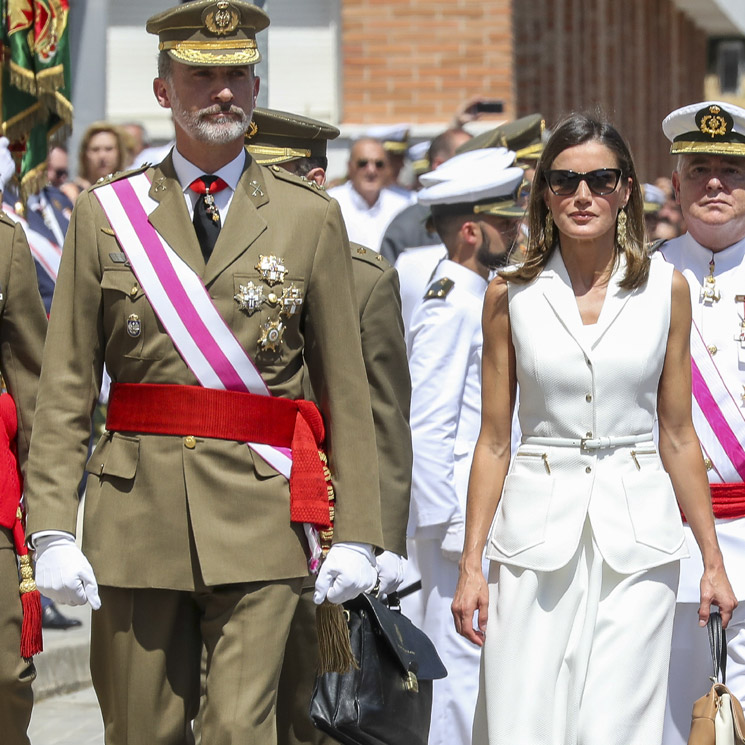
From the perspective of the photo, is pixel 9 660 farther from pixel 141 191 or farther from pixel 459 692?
pixel 459 692

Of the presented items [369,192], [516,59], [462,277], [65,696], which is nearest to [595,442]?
[462,277]

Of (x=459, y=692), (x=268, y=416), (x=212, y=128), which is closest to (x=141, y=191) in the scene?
(x=212, y=128)

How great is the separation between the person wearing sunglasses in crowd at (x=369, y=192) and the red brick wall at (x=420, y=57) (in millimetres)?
2548

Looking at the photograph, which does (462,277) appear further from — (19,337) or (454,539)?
(19,337)

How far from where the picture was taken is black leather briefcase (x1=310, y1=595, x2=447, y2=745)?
493cm

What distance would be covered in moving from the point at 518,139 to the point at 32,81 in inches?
90.6

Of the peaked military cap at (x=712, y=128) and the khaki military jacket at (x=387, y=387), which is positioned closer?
the khaki military jacket at (x=387, y=387)

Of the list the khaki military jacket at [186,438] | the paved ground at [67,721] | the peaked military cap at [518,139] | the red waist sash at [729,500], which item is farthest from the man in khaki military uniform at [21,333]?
the peaked military cap at [518,139]

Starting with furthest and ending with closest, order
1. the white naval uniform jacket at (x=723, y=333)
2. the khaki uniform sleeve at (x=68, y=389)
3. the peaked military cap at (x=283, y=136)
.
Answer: the peaked military cap at (x=283, y=136), the white naval uniform jacket at (x=723, y=333), the khaki uniform sleeve at (x=68, y=389)

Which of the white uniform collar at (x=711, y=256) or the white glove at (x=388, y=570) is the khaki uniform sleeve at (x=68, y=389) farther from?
the white uniform collar at (x=711, y=256)

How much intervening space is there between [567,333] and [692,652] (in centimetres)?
140

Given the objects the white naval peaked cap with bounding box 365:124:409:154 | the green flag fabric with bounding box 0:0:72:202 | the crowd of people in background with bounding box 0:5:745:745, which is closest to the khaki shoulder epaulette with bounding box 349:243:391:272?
the crowd of people in background with bounding box 0:5:745:745

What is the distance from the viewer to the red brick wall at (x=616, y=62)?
59.6 feet

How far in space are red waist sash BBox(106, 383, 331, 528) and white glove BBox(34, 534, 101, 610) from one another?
368mm
